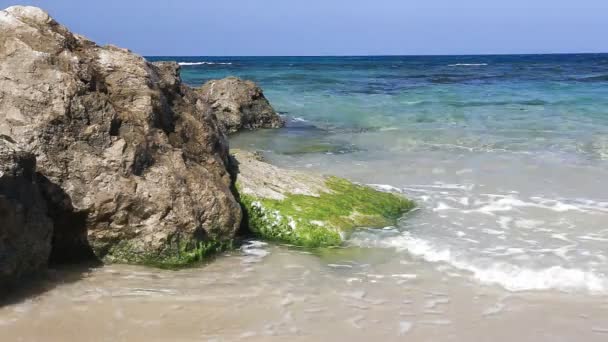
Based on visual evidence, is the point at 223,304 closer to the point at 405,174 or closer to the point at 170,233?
the point at 170,233

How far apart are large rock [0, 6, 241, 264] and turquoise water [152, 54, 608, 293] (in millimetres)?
1752

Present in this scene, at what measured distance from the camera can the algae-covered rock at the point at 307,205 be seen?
20.0 ft

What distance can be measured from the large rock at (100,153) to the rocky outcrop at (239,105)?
881 centimetres

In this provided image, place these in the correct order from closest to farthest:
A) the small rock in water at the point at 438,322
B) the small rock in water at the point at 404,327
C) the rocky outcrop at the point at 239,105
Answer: the small rock in water at the point at 404,327 → the small rock in water at the point at 438,322 → the rocky outcrop at the point at 239,105

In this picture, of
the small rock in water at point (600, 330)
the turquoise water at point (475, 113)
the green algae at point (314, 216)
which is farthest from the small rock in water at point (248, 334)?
the turquoise water at point (475, 113)

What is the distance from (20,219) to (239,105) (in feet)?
35.2

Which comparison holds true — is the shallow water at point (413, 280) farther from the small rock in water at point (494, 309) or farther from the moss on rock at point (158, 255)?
the moss on rock at point (158, 255)

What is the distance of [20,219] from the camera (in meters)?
4.37

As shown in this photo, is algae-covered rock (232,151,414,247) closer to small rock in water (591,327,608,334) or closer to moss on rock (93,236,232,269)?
moss on rock (93,236,232,269)

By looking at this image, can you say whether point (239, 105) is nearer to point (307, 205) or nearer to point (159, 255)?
point (307, 205)

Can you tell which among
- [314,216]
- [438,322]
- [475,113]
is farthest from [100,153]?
[475,113]

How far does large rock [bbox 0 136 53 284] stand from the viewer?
168 inches

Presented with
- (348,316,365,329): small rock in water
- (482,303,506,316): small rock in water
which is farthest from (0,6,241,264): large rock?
(482,303,506,316): small rock in water

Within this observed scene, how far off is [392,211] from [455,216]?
2.41ft
